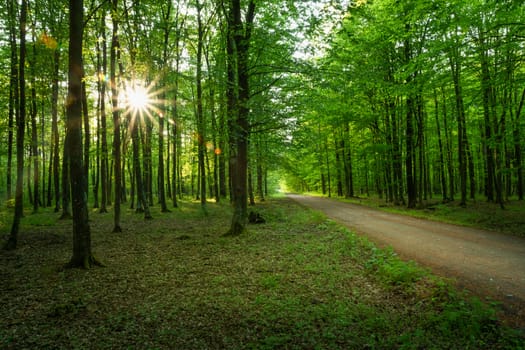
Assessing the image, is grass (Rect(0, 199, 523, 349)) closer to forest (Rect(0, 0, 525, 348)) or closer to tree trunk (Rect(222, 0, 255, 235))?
forest (Rect(0, 0, 525, 348))

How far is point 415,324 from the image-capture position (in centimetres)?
461

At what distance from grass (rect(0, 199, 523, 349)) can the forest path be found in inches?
21.7

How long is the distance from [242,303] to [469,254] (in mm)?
6271

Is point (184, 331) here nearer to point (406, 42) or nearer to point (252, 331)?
point (252, 331)

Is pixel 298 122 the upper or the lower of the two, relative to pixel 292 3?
lower

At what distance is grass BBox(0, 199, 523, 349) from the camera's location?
13.8 feet

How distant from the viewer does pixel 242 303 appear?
5379mm

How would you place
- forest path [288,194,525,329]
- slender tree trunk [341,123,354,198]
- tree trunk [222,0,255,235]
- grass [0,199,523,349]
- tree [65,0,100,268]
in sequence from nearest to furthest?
grass [0,199,523,349] < forest path [288,194,525,329] < tree [65,0,100,268] < tree trunk [222,0,255,235] < slender tree trunk [341,123,354,198]

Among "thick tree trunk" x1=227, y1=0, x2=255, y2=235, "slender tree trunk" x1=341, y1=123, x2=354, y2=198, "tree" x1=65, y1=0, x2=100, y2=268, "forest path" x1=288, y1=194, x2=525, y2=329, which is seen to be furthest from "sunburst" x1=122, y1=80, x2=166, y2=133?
"slender tree trunk" x1=341, y1=123, x2=354, y2=198

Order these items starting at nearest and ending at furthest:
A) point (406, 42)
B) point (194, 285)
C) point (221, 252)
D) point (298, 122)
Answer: point (194, 285), point (221, 252), point (298, 122), point (406, 42)

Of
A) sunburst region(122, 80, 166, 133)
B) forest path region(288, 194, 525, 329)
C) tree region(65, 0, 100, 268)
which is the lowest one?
forest path region(288, 194, 525, 329)

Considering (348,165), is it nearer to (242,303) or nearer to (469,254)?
(469,254)

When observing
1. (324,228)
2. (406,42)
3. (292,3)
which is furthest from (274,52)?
(406,42)

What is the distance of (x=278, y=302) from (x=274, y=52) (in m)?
9.12
